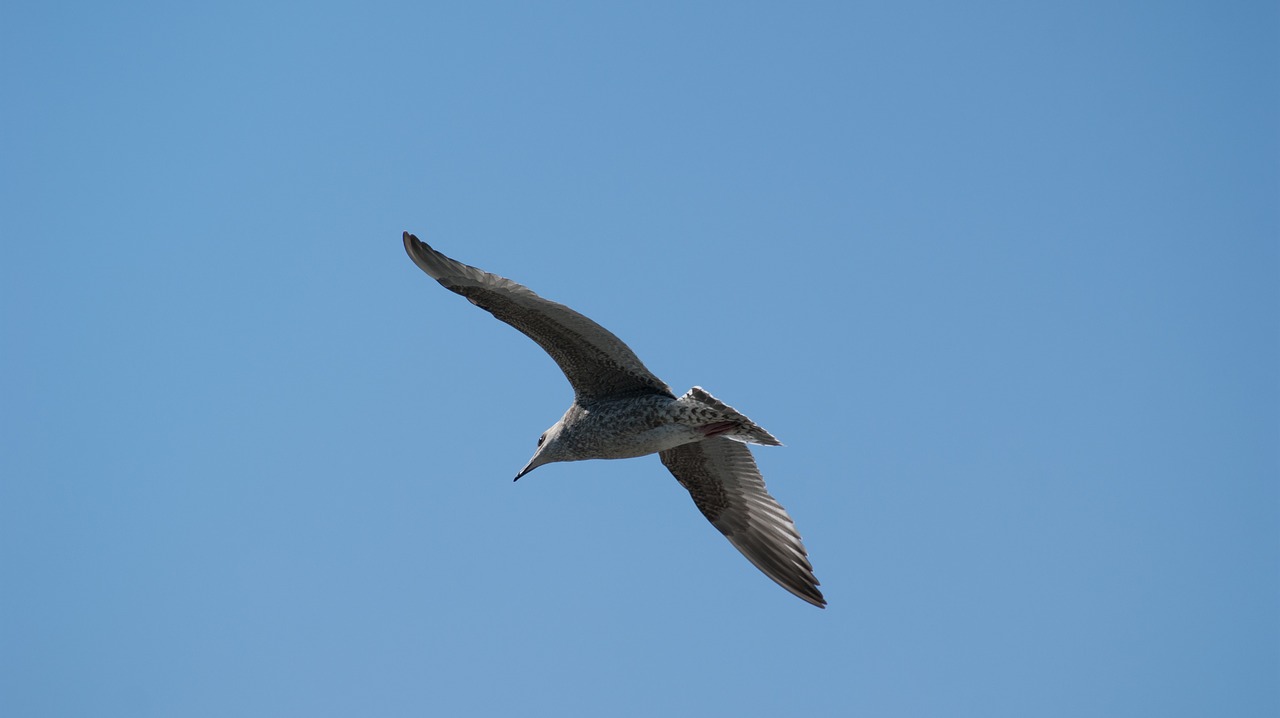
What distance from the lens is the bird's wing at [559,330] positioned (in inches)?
504

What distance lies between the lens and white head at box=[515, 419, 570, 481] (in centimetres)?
1454

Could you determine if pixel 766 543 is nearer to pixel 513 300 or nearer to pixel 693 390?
pixel 693 390

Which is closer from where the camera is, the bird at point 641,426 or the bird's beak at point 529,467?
the bird at point 641,426

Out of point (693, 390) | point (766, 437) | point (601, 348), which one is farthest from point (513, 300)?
point (766, 437)

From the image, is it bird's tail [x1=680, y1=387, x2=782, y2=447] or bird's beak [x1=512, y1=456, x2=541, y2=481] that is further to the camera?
bird's beak [x1=512, y1=456, x2=541, y2=481]

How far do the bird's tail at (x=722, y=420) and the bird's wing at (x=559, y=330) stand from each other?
763mm

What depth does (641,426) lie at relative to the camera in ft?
44.3

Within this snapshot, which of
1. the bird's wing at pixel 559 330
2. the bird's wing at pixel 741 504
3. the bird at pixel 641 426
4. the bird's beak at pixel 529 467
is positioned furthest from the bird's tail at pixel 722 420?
the bird's beak at pixel 529 467

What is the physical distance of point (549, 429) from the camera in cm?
1512

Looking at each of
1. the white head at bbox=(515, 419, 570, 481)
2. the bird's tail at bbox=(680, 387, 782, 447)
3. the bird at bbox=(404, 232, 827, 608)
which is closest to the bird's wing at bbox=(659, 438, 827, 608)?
the bird at bbox=(404, 232, 827, 608)

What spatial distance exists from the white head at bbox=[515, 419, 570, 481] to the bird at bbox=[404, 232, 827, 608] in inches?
0.5

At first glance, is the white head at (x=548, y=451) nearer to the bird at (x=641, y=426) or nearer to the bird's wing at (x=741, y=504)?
the bird at (x=641, y=426)

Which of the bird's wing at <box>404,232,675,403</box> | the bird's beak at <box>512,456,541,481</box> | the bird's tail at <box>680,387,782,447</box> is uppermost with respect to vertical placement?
the bird's wing at <box>404,232,675,403</box>

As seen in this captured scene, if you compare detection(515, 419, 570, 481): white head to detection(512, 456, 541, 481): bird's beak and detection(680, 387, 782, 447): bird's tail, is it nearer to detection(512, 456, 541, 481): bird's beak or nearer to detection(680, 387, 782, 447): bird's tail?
detection(512, 456, 541, 481): bird's beak
